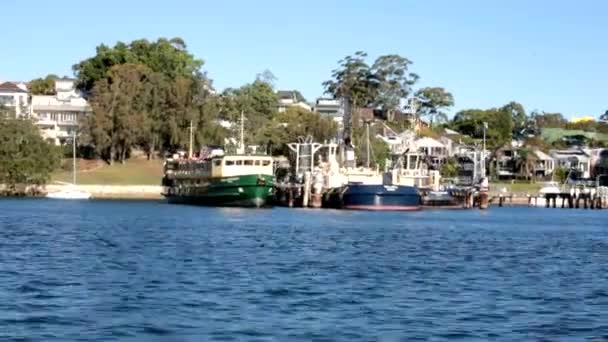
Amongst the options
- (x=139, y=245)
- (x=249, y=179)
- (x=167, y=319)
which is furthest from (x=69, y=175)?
(x=167, y=319)

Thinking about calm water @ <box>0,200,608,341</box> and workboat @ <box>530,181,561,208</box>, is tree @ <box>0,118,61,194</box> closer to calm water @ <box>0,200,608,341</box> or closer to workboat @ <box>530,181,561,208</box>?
workboat @ <box>530,181,561,208</box>

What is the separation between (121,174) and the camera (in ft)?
487

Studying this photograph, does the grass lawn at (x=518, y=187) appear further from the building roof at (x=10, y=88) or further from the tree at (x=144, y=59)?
the building roof at (x=10, y=88)

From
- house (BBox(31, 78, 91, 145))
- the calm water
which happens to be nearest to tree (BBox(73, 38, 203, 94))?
house (BBox(31, 78, 91, 145))

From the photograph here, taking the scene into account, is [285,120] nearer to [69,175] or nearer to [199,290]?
[69,175]

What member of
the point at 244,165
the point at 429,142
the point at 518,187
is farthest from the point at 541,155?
the point at 244,165

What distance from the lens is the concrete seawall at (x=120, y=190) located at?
461 ft

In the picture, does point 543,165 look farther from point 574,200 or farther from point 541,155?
point 574,200

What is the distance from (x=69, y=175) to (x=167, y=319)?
122174mm

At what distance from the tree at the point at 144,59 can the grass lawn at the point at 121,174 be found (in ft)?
74.0

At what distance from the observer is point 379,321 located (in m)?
29.6

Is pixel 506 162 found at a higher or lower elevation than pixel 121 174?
higher

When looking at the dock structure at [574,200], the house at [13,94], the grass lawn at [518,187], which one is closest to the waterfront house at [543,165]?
the grass lawn at [518,187]

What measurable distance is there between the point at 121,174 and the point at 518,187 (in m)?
57.8
